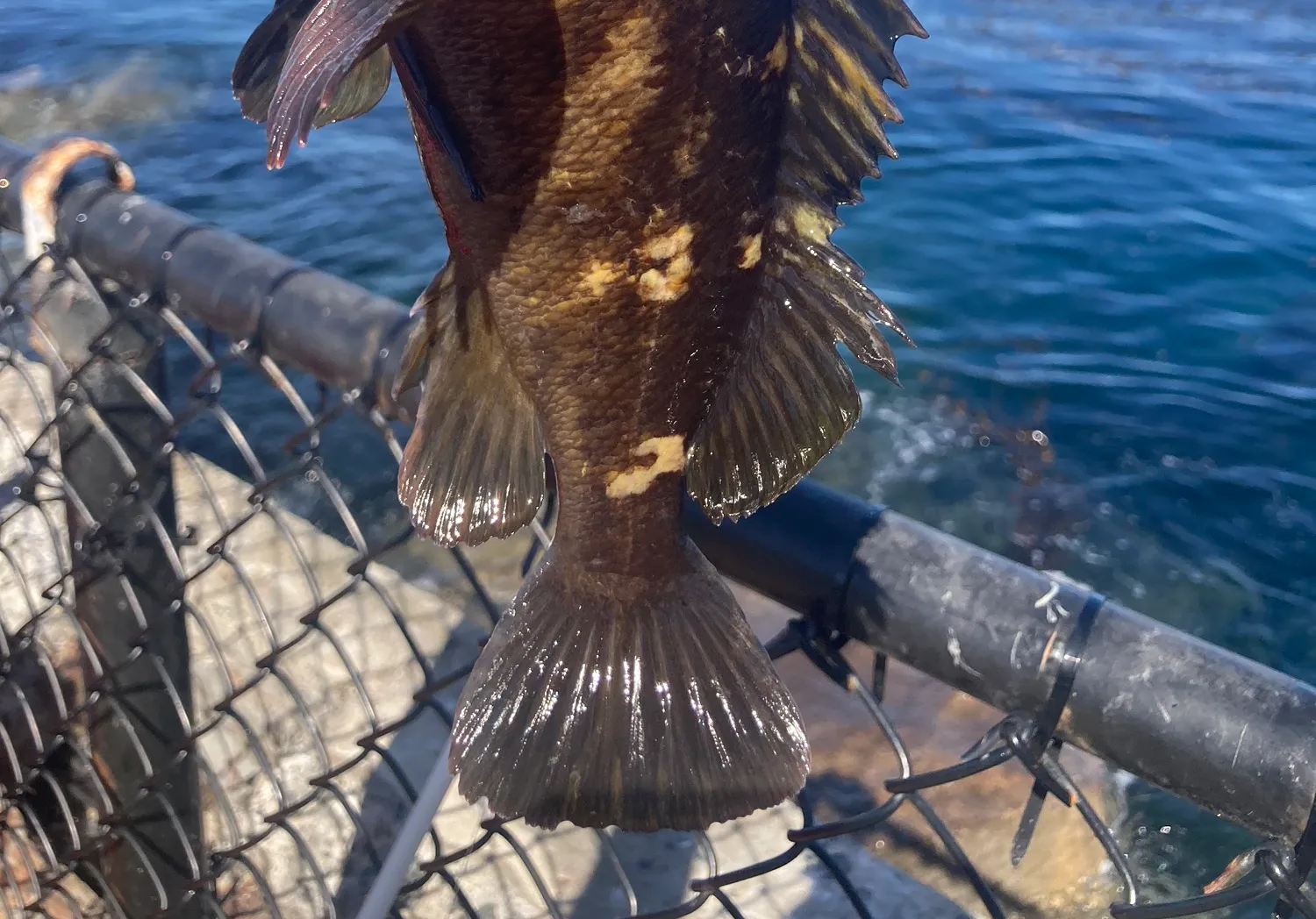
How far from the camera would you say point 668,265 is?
1044 millimetres

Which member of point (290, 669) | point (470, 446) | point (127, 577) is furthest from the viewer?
point (290, 669)

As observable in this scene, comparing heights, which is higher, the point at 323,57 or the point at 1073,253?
the point at 323,57

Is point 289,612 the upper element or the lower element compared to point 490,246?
lower

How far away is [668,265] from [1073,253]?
714 cm

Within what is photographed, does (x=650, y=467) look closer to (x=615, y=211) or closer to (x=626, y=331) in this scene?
(x=626, y=331)

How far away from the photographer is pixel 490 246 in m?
1.09

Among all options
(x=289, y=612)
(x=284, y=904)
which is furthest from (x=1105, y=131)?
(x=284, y=904)

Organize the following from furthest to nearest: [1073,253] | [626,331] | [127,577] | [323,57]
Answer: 1. [1073,253]
2. [127,577]
3. [626,331]
4. [323,57]

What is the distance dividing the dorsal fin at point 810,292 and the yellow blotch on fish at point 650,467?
21mm

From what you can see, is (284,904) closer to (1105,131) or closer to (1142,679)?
(1142,679)

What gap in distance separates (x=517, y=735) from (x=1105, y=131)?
29.7 feet

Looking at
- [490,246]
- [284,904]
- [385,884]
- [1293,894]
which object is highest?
[490,246]

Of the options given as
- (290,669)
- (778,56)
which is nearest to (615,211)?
(778,56)

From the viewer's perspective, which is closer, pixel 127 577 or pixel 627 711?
pixel 627 711
